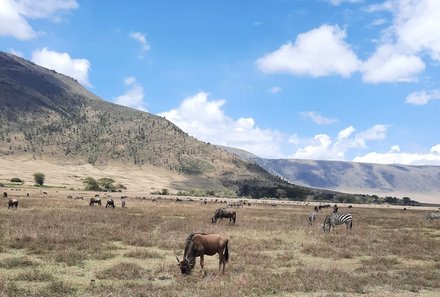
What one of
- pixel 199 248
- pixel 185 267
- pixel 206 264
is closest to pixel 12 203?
pixel 206 264

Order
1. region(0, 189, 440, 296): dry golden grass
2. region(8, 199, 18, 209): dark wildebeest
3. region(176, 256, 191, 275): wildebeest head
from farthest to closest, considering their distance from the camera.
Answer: region(8, 199, 18, 209): dark wildebeest, region(176, 256, 191, 275): wildebeest head, region(0, 189, 440, 296): dry golden grass

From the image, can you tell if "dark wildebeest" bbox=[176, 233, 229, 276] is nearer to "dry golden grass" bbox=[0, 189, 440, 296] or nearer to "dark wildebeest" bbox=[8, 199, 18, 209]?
"dry golden grass" bbox=[0, 189, 440, 296]

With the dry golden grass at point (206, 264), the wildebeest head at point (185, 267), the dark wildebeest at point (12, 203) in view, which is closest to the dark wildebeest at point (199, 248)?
the wildebeest head at point (185, 267)

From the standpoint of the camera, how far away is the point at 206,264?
20.2m

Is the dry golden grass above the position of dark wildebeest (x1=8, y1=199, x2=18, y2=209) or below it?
below

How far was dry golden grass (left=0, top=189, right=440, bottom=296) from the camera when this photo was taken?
15.3 meters

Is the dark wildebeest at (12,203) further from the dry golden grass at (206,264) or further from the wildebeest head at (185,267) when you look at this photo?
the wildebeest head at (185,267)

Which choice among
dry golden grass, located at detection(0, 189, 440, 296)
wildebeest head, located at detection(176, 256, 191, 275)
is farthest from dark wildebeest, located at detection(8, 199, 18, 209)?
wildebeest head, located at detection(176, 256, 191, 275)

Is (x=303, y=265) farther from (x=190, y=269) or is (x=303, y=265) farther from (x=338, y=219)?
(x=338, y=219)

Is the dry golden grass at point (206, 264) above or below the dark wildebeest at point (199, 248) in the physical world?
below

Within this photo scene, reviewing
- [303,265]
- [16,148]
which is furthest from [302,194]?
[303,265]

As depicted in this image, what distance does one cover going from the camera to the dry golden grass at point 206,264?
15.3m

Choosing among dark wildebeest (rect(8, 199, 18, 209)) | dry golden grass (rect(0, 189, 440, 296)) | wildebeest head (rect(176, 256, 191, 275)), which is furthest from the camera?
dark wildebeest (rect(8, 199, 18, 209))

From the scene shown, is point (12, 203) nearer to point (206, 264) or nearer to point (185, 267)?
point (206, 264)
